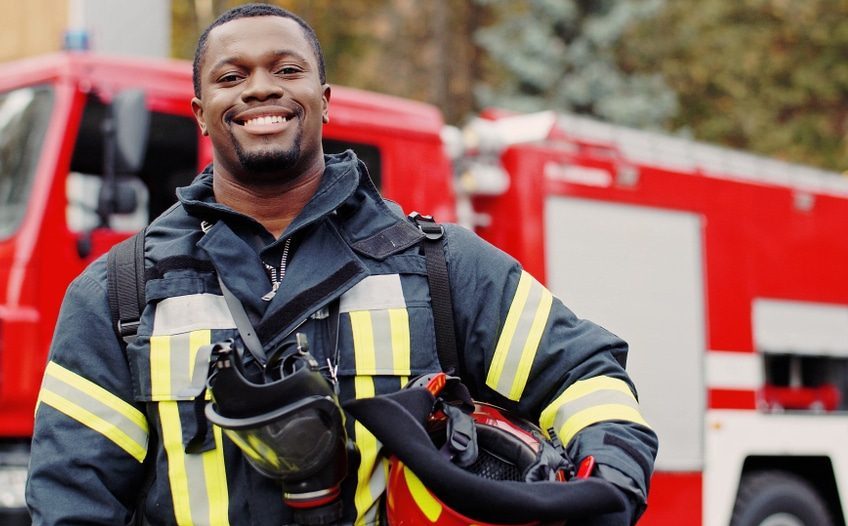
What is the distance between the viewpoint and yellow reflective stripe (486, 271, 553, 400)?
2.10m

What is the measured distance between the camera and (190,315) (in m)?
2.04

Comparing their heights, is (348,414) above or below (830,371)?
above

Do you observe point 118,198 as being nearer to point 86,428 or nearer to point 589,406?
point 86,428

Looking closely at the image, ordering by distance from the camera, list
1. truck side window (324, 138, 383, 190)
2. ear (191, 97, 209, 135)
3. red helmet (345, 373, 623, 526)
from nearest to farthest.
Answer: red helmet (345, 373, 623, 526) < ear (191, 97, 209, 135) < truck side window (324, 138, 383, 190)

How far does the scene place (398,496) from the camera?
6.20ft

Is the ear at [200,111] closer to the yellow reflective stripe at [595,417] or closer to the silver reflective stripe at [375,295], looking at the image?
the silver reflective stripe at [375,295]

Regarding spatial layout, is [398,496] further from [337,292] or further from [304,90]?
[304,90]

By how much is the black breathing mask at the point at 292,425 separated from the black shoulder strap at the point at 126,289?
257mm

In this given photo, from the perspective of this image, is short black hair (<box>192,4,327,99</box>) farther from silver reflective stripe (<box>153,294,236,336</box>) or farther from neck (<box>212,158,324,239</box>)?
silver reflective stripe (<box>153,294,236,336</box>)

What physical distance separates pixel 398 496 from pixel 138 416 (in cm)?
49

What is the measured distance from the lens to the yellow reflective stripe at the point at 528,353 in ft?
6.86

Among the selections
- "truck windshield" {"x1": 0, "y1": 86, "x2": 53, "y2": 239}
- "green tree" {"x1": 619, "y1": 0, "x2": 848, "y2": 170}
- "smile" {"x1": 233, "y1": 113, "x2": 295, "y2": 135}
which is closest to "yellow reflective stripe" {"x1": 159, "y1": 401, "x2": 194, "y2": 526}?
"smile" {"x1": 233, "y1": 113, "x2": 295, "y2": 135}

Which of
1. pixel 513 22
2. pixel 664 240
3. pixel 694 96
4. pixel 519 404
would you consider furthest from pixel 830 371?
pixel 694 96

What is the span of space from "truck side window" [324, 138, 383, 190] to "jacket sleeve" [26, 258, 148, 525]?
3.31 metres
